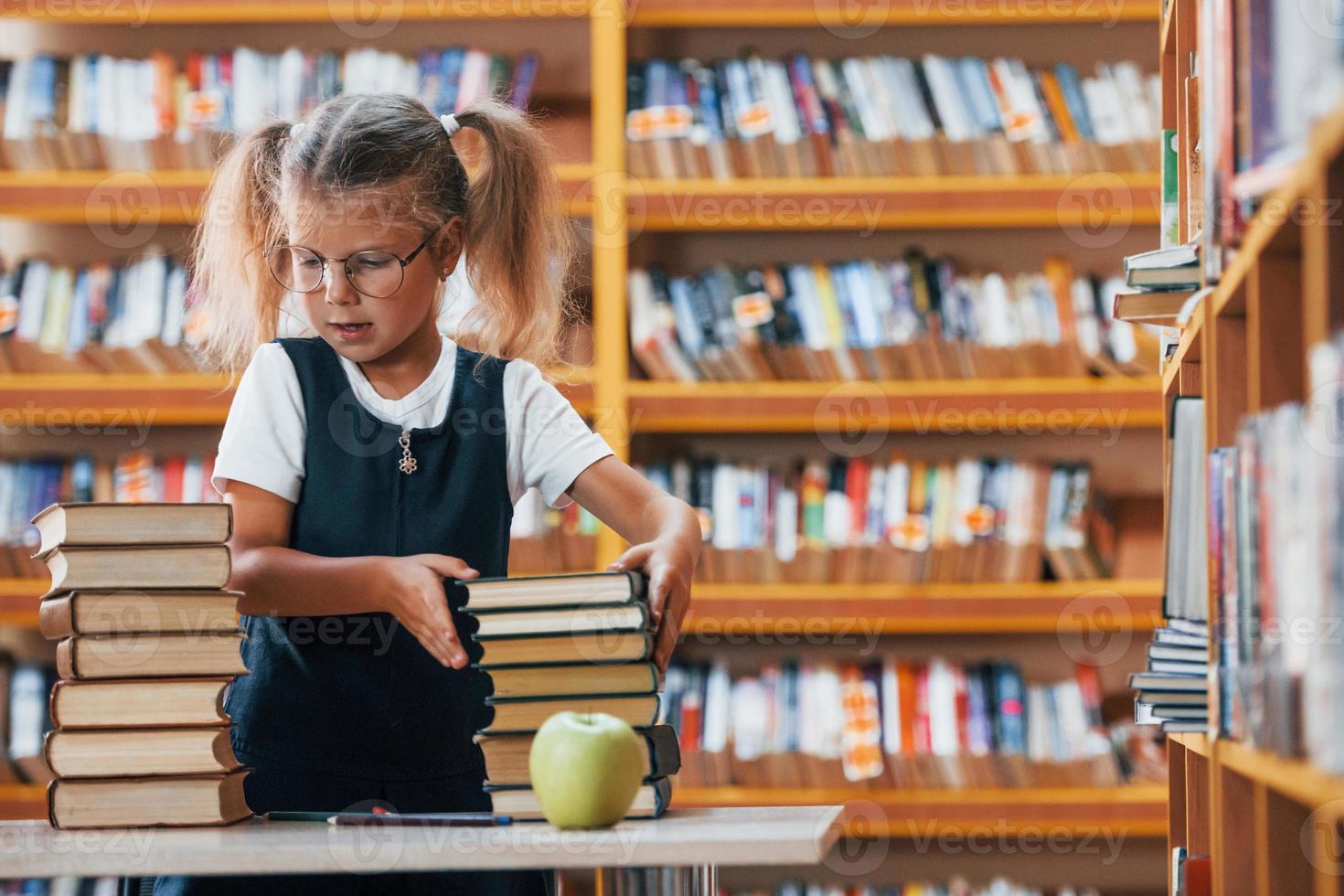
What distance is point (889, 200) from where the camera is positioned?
124 inches

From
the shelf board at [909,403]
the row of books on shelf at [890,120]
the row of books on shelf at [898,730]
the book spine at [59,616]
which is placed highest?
the row of books on shelf at [890,120]

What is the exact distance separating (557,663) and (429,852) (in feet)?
0.83

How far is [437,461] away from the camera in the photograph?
163 cm

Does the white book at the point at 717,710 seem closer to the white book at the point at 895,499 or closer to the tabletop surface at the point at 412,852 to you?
the white book at the point at 895,499

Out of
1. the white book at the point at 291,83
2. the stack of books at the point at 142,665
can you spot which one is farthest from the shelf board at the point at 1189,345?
the white book at the point at 291,83

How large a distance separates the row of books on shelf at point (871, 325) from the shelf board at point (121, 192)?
25cm

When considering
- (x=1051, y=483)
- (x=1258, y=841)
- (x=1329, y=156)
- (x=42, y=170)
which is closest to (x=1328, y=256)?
(x=1329, y=156)

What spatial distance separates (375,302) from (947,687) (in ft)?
6.44

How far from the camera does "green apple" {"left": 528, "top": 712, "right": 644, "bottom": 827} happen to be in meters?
1.21

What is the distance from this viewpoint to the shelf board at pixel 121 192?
10.5 ft

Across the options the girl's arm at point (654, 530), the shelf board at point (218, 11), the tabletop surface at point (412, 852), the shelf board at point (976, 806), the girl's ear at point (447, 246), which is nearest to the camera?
the tabletop surface at point (412, 852)

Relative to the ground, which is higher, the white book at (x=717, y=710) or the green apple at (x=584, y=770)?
the green apple at (x=584, y=770)

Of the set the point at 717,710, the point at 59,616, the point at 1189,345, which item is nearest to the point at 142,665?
the point at 59,616

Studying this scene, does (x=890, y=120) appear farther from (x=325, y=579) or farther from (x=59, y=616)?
(x=59, y=616)
